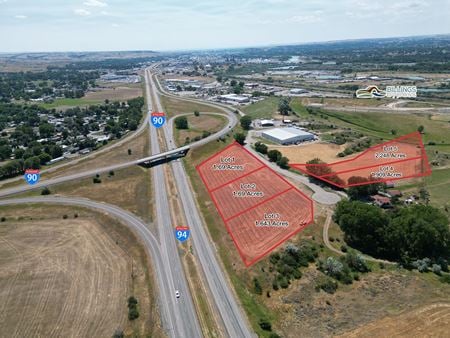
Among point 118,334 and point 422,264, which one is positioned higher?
point 422,264

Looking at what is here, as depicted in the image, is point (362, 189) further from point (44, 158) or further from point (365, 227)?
point (44, 158)

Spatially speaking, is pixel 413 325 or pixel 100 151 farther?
pixel 100 151

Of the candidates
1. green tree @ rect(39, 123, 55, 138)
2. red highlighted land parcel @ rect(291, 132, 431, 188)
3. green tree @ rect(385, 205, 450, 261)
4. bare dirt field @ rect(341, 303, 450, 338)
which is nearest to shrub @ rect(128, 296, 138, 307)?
bare dirt field @ rect(341, 303, 450, 338)

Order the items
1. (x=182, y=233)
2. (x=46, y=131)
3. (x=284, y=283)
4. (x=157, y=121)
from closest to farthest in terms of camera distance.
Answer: (x=284, y=283), (x=182, y=233), (x=46, y=131), (x=157, y=121)

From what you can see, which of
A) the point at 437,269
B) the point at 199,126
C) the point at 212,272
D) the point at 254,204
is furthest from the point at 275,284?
the point at 199,126

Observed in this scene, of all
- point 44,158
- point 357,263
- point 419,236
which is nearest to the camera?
point 357,263

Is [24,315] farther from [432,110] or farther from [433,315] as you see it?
[432,110]

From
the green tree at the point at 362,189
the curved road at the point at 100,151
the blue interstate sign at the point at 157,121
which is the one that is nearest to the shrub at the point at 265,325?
the green tree at the point at 362,189
